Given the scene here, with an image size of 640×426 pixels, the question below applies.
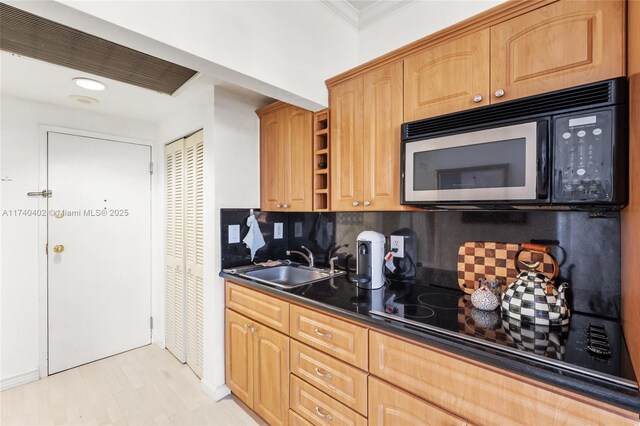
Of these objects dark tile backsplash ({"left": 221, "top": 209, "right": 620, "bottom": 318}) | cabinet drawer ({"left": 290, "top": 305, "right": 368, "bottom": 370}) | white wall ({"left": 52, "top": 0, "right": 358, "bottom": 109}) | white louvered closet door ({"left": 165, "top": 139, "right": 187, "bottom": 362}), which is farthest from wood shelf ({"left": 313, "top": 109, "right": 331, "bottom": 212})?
white louvered closet door ({"left": 165, "top": 139, "right": 187, "bottom": 362})

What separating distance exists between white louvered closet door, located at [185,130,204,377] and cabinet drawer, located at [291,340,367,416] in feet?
3.69

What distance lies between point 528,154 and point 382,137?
679 mm

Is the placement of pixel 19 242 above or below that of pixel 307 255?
above

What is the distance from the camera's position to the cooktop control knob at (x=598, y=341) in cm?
90

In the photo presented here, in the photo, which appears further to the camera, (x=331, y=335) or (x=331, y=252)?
(x=331, y=252)

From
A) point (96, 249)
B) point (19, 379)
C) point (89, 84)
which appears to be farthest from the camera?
point (96, 249)

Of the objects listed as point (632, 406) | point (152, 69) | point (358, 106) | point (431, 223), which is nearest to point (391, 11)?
point (358, 106)

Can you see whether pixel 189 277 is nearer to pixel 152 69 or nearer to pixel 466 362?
pixel 152 69

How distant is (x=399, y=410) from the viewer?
45.1 inches

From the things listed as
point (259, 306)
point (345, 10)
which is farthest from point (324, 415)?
point (345, 10)

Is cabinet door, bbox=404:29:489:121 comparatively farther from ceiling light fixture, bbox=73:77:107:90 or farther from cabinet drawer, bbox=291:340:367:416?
ceiling light fixture, bbox=73:77:107:90

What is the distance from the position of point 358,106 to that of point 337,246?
1015 mm

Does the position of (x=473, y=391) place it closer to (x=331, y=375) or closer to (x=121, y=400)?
(x=331, y=375)

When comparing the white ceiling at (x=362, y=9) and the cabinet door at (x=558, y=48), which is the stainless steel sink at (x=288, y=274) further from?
the white ceiling at (x=362, y=9)
